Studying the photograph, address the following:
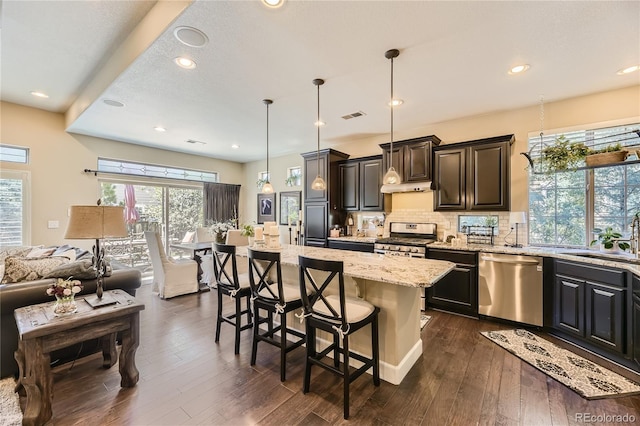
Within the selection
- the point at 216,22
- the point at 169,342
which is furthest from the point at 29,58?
the point at 169,342

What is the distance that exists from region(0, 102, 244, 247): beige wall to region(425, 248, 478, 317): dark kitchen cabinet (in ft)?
20.6

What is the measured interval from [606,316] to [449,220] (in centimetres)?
212

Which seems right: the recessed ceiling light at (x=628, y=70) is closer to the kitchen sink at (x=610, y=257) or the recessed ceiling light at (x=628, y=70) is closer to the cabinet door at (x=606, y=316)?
the kitchen sink at (x=610, y=257)

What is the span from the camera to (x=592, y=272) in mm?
2766

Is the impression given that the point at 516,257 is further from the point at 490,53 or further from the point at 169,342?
the point at 169,342

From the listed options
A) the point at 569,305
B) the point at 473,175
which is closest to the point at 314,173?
the point at 473,175

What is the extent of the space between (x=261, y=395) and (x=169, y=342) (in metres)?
1.51

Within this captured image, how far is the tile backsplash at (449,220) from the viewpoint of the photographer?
156 inches

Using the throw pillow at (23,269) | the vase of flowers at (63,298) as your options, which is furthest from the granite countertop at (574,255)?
the throw pillow at (23,269)

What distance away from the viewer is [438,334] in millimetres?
3219

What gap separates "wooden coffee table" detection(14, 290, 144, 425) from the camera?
5.90 ft

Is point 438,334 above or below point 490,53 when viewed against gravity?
below

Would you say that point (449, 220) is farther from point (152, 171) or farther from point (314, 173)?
point (152, 171)

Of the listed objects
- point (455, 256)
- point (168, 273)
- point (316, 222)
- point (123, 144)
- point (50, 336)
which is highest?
point (123, 144)
